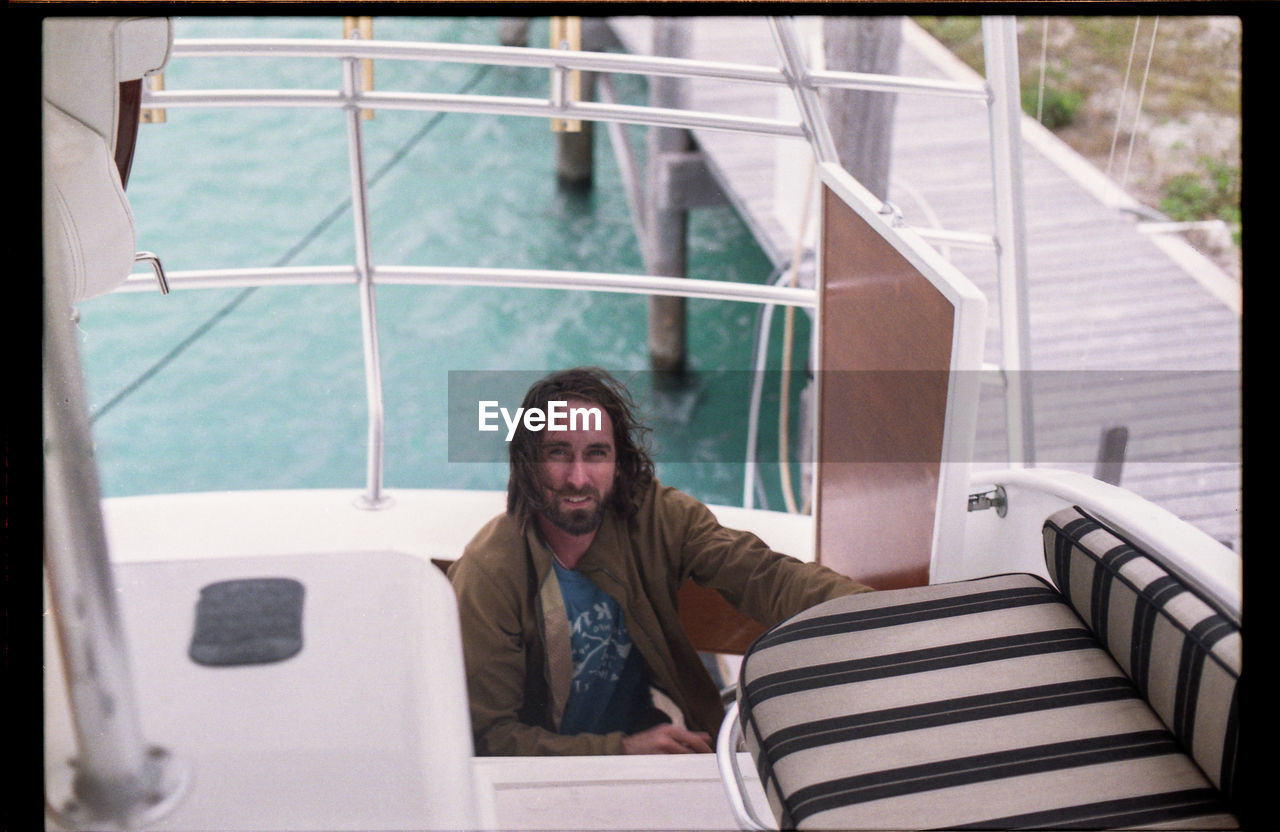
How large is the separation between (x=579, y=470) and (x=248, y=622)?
36cm

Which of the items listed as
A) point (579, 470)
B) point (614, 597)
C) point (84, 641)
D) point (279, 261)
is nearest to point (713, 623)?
point (614, 597)

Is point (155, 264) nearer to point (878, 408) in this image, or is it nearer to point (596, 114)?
point (596, 114)

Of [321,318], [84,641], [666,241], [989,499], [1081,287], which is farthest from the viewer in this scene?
[666,241]

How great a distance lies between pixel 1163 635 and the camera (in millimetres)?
982

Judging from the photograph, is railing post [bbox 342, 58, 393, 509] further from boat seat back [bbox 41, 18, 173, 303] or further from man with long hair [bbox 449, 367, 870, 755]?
boat seat back [bbox 41, 18, 173, 303]

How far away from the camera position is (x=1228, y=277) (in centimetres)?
359

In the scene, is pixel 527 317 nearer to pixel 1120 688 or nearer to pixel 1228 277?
pixel 1120 688

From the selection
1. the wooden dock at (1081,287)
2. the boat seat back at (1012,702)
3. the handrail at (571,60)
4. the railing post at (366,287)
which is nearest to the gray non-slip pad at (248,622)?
the railing post at (366,287)

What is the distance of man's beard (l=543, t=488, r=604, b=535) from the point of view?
111cm

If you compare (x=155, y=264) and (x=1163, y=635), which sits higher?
(x=155, y=264)

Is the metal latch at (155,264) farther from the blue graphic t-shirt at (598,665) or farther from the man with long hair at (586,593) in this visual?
the blue graphic t-shirt at (598,665)

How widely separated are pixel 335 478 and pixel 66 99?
0.51 meters

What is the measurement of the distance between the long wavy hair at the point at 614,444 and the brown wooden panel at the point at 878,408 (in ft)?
0.93

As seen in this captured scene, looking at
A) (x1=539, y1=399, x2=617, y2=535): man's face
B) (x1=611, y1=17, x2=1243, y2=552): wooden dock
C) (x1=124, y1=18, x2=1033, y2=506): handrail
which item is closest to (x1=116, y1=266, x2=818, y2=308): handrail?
(x1=124, y1=18, x2=1033, y2=506): handrail
